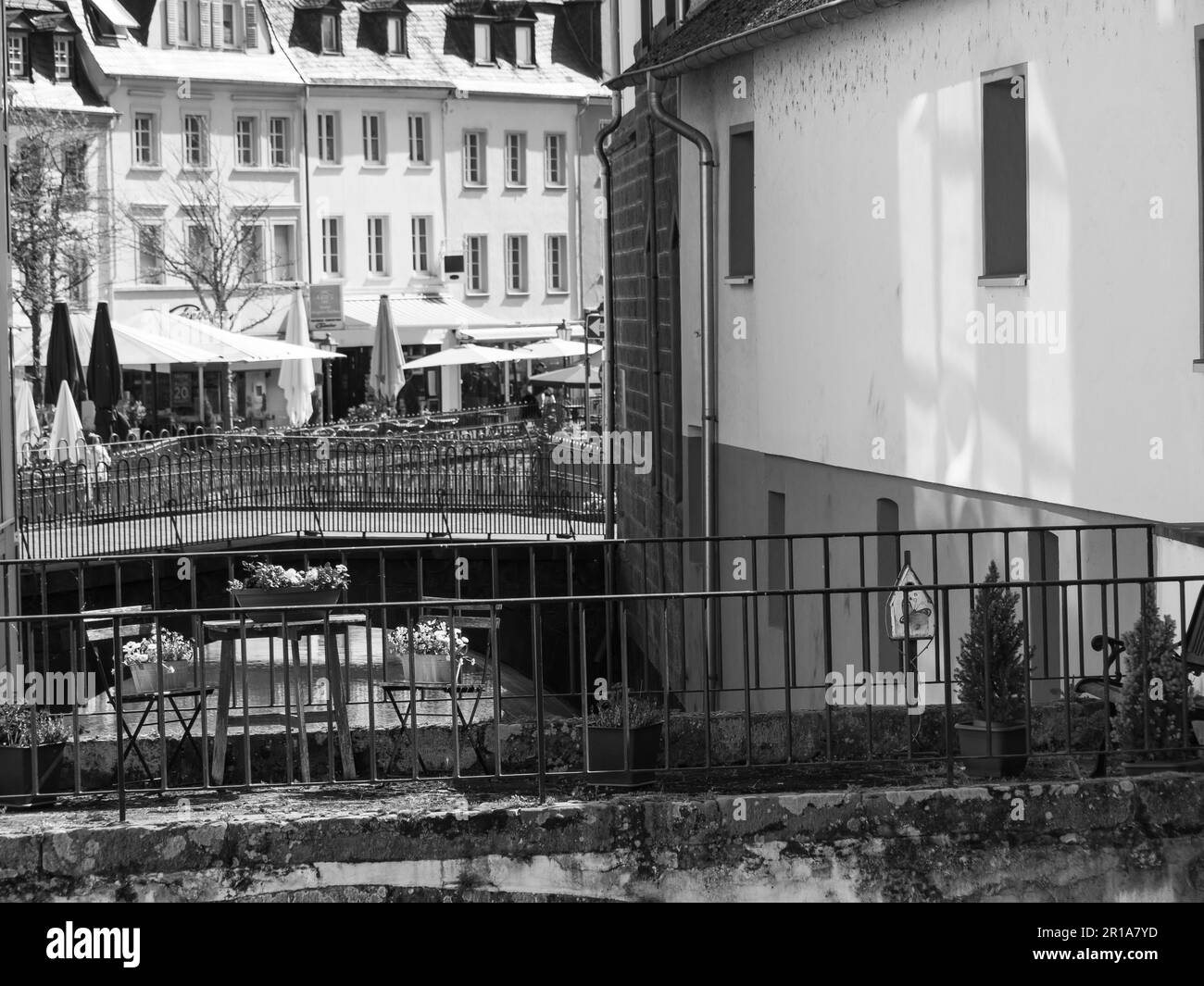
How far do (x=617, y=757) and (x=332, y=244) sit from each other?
4794 cm

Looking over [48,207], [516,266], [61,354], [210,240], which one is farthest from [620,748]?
[516,266]

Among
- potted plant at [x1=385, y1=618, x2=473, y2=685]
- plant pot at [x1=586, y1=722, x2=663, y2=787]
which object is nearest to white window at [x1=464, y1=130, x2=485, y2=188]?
potted plant at [x1=385, y1=618, x2=473, y2=685]

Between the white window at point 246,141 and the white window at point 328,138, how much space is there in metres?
1.89

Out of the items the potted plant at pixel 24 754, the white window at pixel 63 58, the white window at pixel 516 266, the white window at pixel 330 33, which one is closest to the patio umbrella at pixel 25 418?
the potted plant at pixel 24 754

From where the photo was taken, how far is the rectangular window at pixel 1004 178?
1173 centimetres

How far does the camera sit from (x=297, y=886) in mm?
7203

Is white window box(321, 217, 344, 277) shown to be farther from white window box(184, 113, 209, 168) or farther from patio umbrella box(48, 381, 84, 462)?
patio umbrella box(48, 381, 84, 462)

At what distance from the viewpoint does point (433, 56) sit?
184ft

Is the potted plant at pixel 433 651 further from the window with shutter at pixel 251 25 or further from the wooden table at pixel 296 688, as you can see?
the window with shutter at pixel 251 25

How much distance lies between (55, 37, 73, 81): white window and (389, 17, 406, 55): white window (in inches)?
373

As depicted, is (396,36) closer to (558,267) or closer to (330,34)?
(330,34)

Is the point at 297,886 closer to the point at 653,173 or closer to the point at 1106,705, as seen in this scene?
the point at 1106,705

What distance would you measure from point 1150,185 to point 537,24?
4927 cm

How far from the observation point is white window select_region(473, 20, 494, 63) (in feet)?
186
